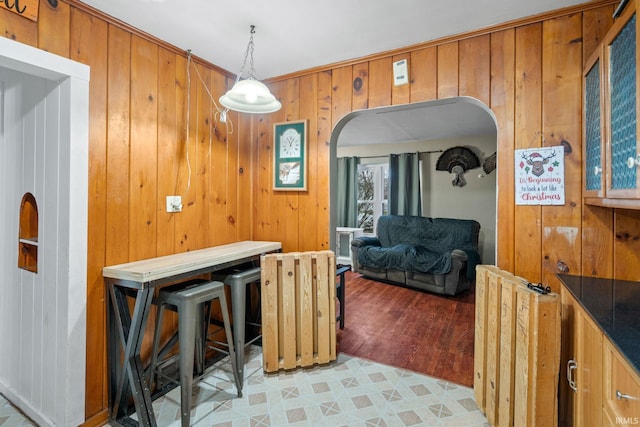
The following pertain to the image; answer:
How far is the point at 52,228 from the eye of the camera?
5.35 ft

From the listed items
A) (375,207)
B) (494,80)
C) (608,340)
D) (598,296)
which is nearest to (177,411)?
(608,340)

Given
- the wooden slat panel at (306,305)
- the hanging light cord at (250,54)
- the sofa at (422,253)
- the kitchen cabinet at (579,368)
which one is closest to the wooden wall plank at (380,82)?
the hanging light cord at (250,54)

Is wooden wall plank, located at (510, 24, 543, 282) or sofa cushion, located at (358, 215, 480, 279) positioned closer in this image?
wooden wall plank, located at (510, 24, 543, 282)

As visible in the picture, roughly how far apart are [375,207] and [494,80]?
13.6ft

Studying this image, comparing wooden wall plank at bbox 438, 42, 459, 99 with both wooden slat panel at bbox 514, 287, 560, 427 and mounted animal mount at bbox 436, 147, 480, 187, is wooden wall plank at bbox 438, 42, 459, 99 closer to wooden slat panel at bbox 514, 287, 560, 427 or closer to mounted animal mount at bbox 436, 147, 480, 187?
wooden slat panel at bbox 514, 287, 560, 427

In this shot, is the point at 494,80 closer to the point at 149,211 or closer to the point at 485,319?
the point at 485,319

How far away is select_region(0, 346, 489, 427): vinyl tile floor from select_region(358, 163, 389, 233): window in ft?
12.9

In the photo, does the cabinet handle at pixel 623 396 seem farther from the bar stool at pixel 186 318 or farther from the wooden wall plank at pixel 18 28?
the wooden wall plank at pixel 18 28

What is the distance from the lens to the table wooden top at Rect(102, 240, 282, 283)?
159cm

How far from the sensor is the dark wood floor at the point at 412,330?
233cm

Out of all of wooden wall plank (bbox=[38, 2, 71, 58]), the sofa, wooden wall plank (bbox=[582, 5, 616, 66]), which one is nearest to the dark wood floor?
the sofa

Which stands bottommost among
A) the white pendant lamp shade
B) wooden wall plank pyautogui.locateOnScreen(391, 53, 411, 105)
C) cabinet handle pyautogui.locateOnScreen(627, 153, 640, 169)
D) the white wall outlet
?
the white wall outlet

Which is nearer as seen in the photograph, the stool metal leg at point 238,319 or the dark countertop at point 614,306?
the dark countertop at point 614,306

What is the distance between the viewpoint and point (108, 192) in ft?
5.77
